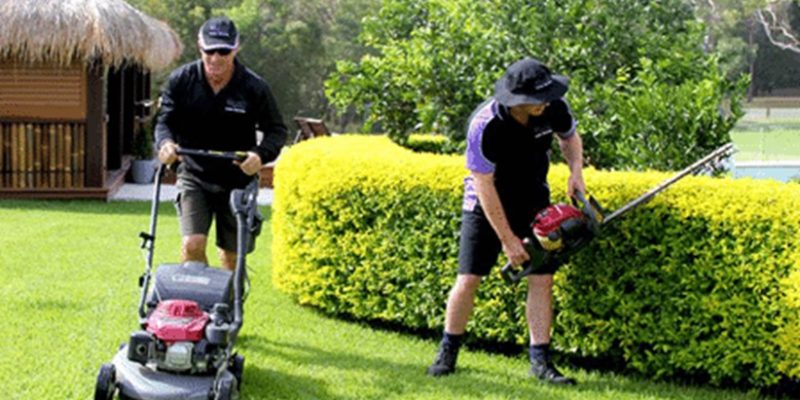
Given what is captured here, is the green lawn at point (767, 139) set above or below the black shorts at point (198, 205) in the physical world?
below

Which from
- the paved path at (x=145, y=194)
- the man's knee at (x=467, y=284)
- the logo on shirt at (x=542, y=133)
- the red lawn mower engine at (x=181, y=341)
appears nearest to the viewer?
the red lawn mower engine at (x=181, y=341)

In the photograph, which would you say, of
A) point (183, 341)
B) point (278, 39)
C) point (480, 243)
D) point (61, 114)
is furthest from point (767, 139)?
point (183, 341)

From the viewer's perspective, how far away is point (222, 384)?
5105 mm

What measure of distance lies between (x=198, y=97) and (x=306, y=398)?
1.61 meters

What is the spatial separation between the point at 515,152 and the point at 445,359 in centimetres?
112

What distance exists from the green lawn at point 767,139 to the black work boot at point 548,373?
60.1 feet

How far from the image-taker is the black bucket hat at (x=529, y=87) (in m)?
5.91

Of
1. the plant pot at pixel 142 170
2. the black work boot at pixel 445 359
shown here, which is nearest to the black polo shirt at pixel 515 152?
the black work boot at pixel 445 359

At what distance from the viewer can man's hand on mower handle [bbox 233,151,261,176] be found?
19.5ft

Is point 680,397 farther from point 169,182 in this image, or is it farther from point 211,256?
point 169,182

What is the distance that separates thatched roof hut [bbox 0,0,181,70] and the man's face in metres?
8.41

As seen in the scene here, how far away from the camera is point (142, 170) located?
18.2 m

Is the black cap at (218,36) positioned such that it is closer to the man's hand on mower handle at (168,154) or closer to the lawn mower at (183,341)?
the man's hand on mower handle at (168,154)

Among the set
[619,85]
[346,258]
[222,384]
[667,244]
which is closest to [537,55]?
[619,85]
